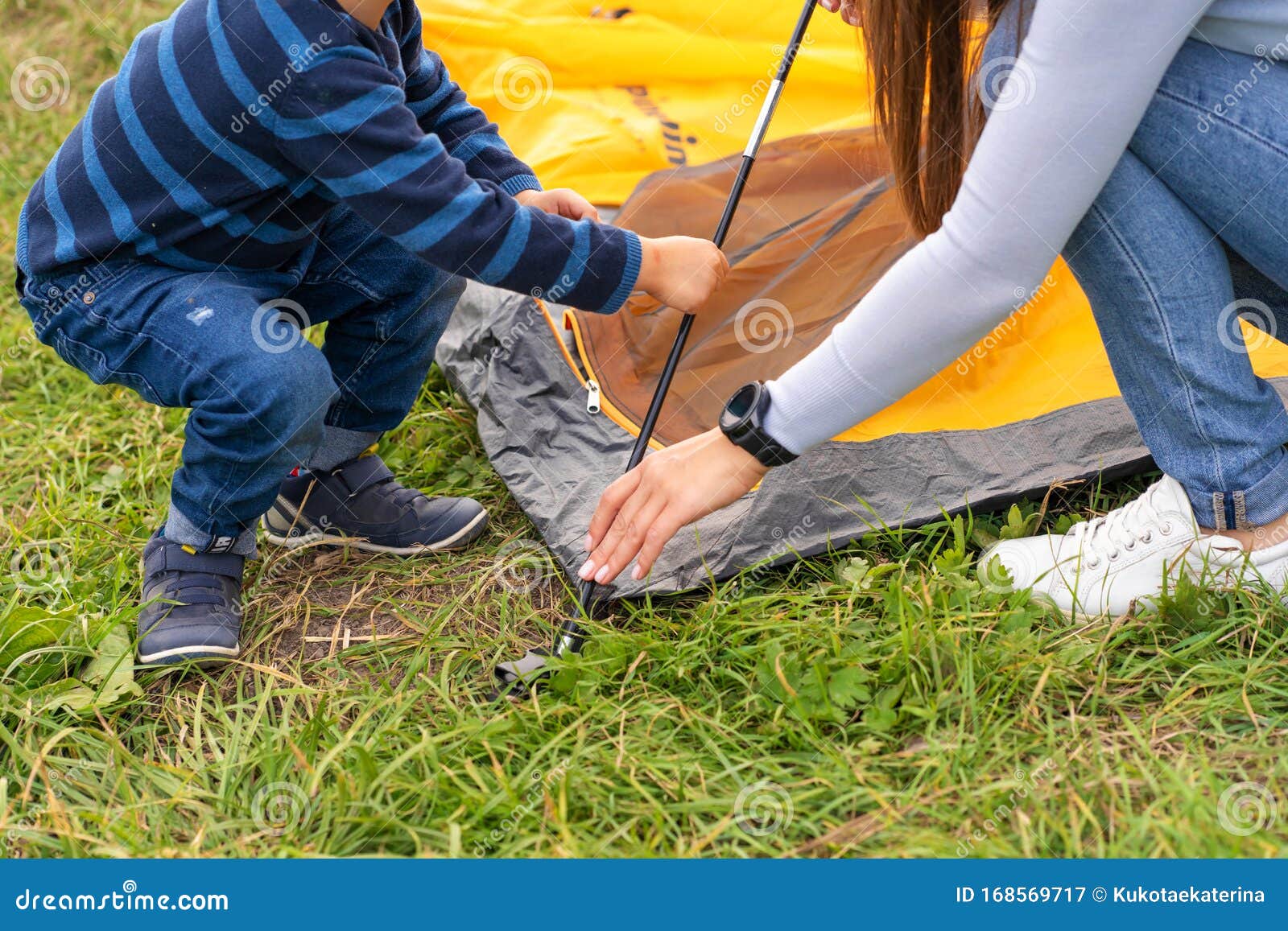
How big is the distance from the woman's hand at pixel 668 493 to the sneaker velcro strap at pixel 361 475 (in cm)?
57

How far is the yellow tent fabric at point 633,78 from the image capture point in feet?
7.27

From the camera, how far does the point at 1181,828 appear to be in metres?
1.13

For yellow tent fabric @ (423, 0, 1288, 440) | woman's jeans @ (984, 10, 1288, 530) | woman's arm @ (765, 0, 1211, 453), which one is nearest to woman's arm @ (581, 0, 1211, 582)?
woman's arm @ (765, 0, 1211, 453)

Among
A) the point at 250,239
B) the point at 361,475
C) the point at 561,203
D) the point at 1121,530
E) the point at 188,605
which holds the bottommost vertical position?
the point at 188,605

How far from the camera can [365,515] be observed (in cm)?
183

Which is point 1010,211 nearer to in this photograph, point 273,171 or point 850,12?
point 850,12

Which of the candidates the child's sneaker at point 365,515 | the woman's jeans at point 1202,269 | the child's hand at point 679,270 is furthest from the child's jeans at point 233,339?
the woman's jeans at point 1202,269

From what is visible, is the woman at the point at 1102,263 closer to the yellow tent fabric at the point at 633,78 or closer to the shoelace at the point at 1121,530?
the shoelace at the point at 1121,530

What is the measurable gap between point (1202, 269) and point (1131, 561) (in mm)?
388

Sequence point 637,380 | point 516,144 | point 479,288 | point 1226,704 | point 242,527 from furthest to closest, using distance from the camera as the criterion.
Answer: point 516,144, point 479,288, point 637,380, point 242,527, point 1226,704

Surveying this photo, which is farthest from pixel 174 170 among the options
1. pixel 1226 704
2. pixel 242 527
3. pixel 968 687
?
pixel 1226 704

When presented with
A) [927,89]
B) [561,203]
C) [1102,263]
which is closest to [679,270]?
[561,203]

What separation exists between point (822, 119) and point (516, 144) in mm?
638

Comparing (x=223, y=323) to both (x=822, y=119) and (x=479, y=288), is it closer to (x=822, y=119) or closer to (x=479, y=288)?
(x=479, y=288)
